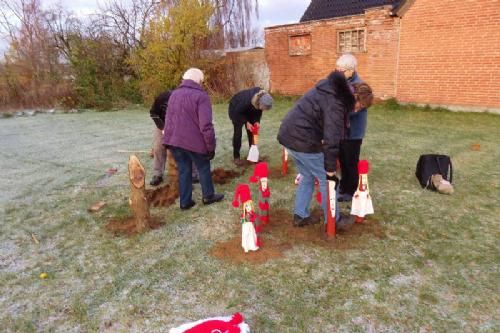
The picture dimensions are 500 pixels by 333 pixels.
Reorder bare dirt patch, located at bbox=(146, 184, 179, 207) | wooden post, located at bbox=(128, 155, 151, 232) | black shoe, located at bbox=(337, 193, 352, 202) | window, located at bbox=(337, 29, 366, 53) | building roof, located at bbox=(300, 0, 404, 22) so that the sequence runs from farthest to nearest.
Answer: building roof, located at bbox=(300, 0, 404, 22) → window, located at bbox=(337, 29, 366, 53) → bare dirt patch, located at bbox=(146, 184, 179, 207) → black shoe, located at bbox=(337, 193, 352, 202) → wooden post, located at bbox=(128, 155, 151, 232)

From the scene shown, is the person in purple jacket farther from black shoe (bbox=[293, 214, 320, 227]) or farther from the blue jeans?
black shoe (bbox=[293, 214, 320, 227])

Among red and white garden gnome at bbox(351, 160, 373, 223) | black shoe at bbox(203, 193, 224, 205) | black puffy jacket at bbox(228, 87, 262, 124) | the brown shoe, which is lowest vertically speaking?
black shoe at bbox(203, 193, 224, 205)

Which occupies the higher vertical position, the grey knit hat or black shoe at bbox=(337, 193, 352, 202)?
the grey knit hat

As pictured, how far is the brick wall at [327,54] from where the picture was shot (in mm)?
11875

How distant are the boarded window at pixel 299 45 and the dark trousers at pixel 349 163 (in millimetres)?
10555

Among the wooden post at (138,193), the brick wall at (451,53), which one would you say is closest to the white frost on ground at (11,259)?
the wooden post at (138,193)

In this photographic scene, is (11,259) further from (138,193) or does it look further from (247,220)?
(247,220)

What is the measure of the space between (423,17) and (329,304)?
10.8 metres

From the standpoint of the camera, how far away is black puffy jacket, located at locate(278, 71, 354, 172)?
306 centimetres

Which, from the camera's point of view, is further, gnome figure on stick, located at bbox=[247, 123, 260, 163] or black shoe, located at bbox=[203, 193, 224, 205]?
gnome figure on stick, located at bbox=[247, 123, 260, 163]

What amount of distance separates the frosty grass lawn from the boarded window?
9277mm

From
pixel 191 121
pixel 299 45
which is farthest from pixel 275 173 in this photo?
pixel 299 45

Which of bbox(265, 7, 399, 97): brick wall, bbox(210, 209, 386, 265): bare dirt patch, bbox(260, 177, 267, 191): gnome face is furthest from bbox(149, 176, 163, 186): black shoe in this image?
bbox(265, 7, 399, 97): brick wall

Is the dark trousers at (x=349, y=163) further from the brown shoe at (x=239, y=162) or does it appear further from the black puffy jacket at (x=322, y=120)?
the brown shoe at (x=239, y=162)
